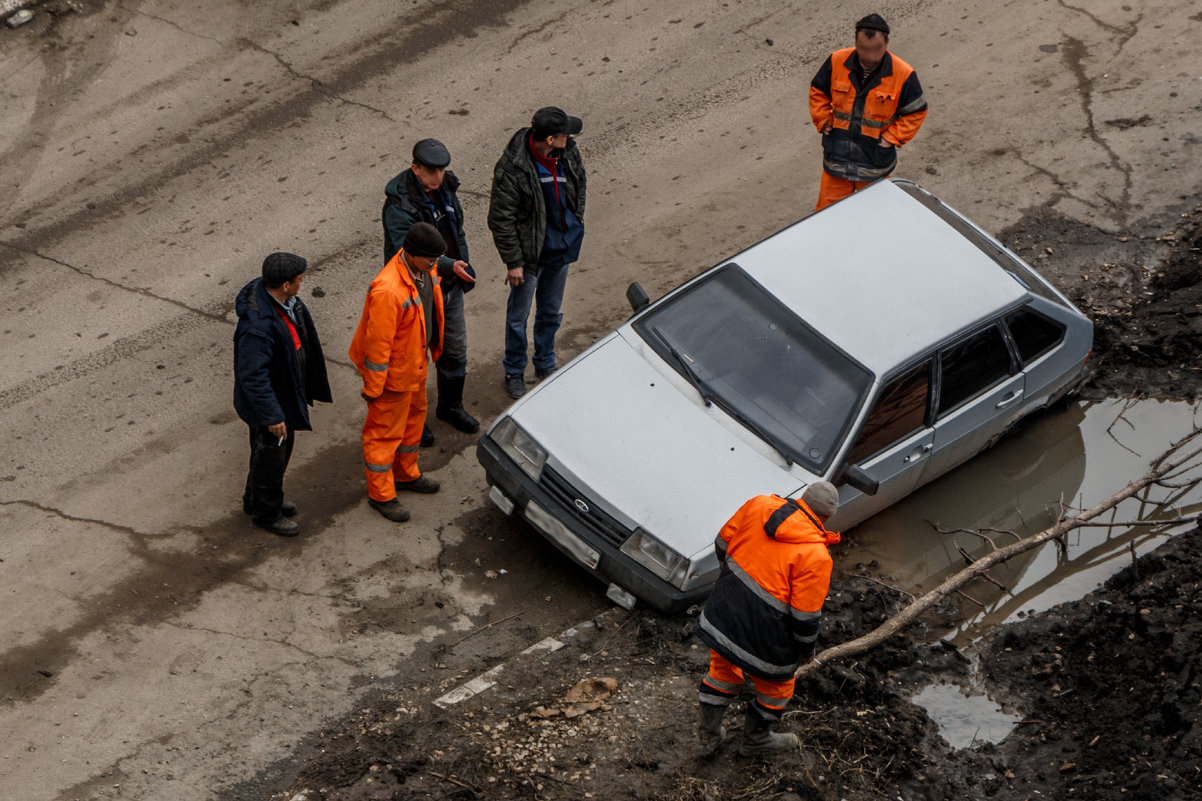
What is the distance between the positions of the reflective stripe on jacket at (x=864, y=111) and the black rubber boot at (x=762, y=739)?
4737 mm

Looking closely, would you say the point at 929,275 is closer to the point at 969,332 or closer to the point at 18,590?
the point at 969,332

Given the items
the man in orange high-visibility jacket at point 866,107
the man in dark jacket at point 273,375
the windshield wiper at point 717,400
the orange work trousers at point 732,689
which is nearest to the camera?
the orange work trousers at point 732,689

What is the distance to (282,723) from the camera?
6363 mm

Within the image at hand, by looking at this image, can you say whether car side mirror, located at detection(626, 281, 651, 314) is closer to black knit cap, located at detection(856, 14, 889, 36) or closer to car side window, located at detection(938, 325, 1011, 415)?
car side window, located at detection(938, 325, 1011, 415)

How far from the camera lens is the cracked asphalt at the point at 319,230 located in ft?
21.9

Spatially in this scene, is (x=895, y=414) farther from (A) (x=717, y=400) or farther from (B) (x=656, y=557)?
(B) (x=656, y=557)

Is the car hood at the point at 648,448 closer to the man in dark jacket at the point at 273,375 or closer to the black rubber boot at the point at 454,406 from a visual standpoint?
the black rubber boot at the point at 454,406

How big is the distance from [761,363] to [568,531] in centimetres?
157

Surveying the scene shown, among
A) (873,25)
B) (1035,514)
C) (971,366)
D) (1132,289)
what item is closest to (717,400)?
(971,366)

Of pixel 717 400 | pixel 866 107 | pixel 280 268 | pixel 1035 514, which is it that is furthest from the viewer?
pixel 866 107

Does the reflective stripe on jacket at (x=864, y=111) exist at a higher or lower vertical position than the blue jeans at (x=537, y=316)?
higher

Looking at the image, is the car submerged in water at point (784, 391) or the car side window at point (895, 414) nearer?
the car submerged in water at point (784, 391)

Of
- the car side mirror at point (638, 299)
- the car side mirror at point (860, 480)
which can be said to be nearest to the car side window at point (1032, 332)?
the car side mirror at point (860, 480)

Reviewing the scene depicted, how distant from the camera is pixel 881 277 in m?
7.74
